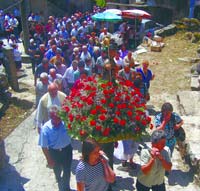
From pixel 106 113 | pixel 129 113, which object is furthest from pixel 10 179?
pixel 129 113

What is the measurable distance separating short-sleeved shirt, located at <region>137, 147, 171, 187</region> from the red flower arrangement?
38 cm

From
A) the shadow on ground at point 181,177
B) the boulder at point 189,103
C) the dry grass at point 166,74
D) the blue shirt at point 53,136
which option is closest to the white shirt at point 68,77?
the dry grass at point 166,74

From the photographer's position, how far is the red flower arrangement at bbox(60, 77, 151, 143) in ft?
17.6

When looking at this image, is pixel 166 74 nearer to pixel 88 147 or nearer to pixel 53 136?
pixel 53 136

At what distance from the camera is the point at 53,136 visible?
6137 millimetres

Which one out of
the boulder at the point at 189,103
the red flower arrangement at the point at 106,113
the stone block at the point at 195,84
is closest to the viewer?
the red flower arrangement at the point at 106,113

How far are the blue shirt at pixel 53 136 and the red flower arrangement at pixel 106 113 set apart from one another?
45 centimetres

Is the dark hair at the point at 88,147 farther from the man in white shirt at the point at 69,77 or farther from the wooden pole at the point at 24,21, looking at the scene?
the wooden pole at the point at 24,21

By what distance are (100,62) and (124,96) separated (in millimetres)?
6127

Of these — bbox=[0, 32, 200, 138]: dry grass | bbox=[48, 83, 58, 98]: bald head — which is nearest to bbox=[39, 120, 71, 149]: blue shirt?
bbox=[48, 83, 58, 98]: bald head

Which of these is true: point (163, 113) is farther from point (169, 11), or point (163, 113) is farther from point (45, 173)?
point (169, 11)

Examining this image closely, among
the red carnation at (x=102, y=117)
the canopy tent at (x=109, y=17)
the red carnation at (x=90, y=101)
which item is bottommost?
the red carnation at (x=102, y=117)

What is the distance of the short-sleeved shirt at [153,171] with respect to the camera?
5242 mm

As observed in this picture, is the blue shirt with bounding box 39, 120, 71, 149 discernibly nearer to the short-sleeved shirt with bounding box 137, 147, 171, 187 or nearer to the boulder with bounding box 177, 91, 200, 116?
the short-sleeved shirt with bounding box 137, 147, 171, 187
